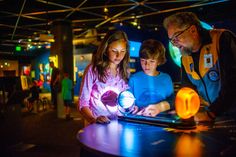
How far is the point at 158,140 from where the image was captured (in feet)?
4.66

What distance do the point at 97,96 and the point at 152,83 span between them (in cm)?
49

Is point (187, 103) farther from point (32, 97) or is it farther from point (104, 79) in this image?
point (32, 97)

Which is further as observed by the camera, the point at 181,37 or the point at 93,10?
the point at 93,10

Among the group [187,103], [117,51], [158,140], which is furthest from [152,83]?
[158,140]

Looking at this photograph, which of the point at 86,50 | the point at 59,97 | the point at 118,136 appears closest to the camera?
the point at 118,136

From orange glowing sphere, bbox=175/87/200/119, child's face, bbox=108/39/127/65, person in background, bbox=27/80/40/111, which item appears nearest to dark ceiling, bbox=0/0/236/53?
person in background, bbox=27/80/40/111

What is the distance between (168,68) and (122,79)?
24.6 inches

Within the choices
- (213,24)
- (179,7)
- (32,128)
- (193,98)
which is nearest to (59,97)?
(32,128)

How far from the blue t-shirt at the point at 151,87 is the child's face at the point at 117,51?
218 mm

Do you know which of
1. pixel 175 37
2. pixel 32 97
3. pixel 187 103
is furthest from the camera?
pixel 32 97

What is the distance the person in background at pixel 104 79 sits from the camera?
2.21 metres

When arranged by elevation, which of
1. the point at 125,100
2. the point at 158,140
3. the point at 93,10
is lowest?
the point at 158,140

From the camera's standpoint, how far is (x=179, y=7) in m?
9.67

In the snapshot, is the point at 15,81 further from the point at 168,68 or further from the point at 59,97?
the point at 168,68
